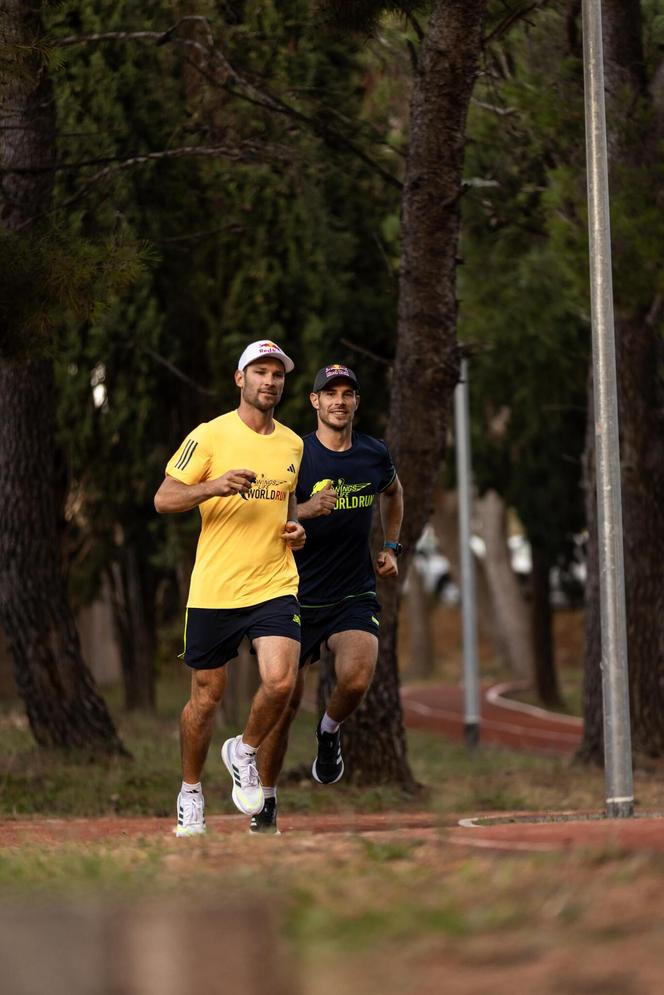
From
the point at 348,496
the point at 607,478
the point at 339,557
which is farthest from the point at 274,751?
the point at 607,478

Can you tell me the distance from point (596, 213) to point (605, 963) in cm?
691

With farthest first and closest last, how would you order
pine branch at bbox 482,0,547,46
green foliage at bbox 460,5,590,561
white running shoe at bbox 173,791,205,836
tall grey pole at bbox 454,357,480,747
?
tall grey pole at bbox 454,357,480,747 → green foliage at bbox 460,5,590,561 → pine branch at bbox 482,0,547,46 → white running shoe at bbox 173,791,205,836

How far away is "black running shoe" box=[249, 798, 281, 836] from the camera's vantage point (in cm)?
930

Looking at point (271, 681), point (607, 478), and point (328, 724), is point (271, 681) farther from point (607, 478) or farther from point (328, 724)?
point (607, 478)

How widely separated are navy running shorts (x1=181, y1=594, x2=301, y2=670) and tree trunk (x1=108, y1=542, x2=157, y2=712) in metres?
18.6

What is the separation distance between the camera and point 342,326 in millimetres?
23000

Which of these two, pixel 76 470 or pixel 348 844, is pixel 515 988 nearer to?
pixel 348 844

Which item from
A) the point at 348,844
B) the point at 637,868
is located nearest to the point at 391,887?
the point at 637,868

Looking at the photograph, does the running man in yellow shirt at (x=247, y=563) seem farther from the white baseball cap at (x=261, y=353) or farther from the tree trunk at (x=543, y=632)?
the tree trunk at (x=543, y=632)

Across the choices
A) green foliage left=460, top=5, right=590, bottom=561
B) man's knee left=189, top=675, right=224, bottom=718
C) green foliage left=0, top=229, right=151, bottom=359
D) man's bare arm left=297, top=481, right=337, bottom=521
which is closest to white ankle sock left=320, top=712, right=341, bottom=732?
man's knee left=189, top=675, right=224, bottom=718

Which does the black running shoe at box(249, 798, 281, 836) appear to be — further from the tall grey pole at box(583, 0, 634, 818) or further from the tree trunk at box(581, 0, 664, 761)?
the tree trunk at box(581, 0, 664, 761)

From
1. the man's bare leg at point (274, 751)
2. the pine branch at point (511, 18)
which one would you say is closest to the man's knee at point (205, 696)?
the man's bare leg at point (274, 751)

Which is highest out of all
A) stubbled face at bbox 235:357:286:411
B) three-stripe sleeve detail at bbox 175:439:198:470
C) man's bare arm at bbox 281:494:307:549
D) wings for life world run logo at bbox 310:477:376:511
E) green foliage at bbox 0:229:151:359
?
green foliage at bbox 0:229:151:359

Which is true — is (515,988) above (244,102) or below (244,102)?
below
